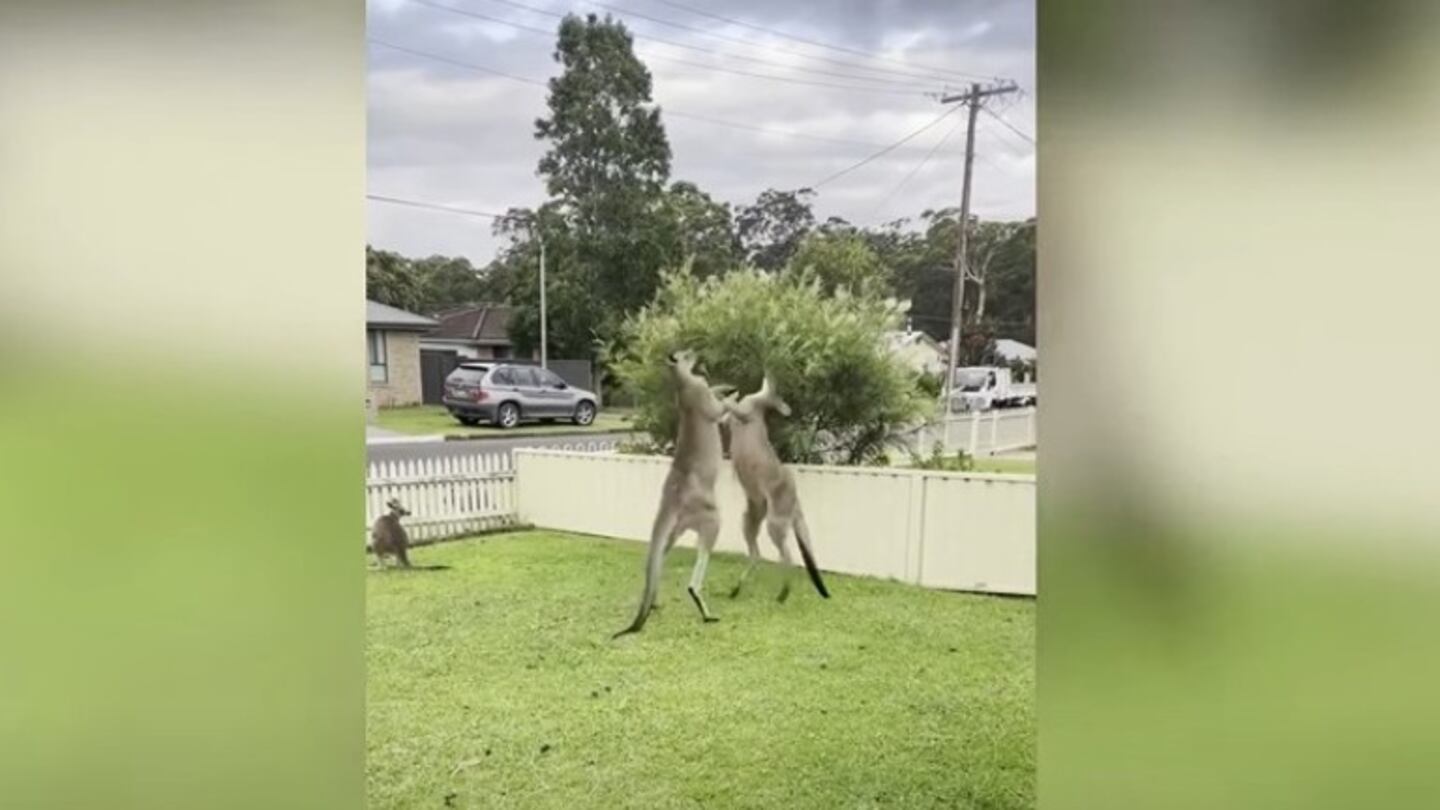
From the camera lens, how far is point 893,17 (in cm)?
170

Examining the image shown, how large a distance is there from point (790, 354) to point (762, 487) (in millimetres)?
256

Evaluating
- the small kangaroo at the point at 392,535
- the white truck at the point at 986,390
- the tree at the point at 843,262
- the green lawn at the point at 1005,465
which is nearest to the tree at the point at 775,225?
the tree at the point at 843,262

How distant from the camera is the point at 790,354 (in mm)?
1836

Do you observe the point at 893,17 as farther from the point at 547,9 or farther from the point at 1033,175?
the point at 547,9

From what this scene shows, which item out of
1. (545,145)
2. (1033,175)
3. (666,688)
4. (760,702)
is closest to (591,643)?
(666,688)

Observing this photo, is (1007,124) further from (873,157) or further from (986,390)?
(986,390)

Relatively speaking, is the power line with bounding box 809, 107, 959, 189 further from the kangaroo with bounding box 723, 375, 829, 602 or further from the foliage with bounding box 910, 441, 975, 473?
the foliage with bounding box 910, 441, 975, 473

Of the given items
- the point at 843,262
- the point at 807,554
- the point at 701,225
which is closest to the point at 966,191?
the point at 843,262

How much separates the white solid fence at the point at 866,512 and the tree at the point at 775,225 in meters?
0.40

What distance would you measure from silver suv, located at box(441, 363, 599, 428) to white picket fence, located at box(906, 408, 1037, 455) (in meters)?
0.62

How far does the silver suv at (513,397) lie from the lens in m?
1.80

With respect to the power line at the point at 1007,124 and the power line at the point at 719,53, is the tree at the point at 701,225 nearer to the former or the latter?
the power line at the point at 719,53
